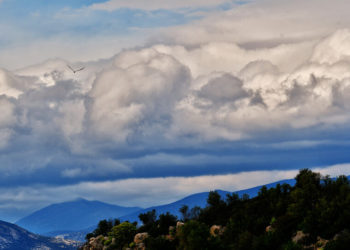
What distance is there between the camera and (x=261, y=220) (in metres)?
167

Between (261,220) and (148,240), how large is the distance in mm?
42595

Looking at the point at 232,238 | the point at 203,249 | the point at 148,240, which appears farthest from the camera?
the point at 148,240

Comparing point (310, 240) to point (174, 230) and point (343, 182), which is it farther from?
point (174, 230)

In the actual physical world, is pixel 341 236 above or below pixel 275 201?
below

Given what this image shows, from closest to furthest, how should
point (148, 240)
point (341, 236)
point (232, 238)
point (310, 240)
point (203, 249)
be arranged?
point (341, 236) → point (310, 240) → point (203, 249) → point (232, 238) → point (148, 240)

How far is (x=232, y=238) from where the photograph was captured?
6516 inches

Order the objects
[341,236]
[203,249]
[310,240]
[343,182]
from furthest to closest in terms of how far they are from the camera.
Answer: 1. [343,182]
2. [203,249]
3. [310,240]
4. [341,236]

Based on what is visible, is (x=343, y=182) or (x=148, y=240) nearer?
(x=343, y=182)

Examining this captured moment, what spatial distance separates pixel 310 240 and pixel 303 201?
20286mm

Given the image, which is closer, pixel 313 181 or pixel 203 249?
pixel 203 249

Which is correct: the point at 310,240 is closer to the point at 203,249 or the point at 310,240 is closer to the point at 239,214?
the point at 203,249

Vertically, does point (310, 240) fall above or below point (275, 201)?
below

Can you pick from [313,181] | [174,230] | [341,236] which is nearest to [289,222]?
[341,236]

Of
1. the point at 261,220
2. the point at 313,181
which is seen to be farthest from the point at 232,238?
the point at 313,181
